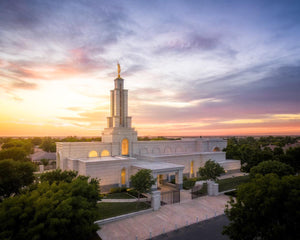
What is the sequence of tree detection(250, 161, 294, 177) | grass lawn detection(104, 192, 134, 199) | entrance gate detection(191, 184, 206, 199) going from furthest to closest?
tree detection(250, 161, 294, 177) → grass lawn detection(104, 192, 134, 199) → entrance gate detection(191, 184, 206, 199)

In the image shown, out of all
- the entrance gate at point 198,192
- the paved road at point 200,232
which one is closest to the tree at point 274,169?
the entrance gate at point 198,192

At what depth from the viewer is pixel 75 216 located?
12047mm

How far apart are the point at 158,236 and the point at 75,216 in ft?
26.6

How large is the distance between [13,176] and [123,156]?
18.6 meters

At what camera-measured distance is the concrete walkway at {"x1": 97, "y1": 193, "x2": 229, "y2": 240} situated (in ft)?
56.2

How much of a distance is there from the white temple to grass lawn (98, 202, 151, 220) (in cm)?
660

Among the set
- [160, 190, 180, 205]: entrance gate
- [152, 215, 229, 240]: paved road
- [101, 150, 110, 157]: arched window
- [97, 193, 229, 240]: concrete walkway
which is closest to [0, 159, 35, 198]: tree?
[101, 150, 110, 157]: arched window

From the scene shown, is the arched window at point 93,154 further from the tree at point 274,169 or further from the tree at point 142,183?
the tree at point 274,169

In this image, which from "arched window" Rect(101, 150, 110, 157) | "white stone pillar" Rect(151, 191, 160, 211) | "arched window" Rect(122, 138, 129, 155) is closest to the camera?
"white stone pillar" Rect(151, 191, 160, 211)

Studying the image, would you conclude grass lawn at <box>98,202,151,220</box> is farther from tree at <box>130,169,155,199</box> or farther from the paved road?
the paved road

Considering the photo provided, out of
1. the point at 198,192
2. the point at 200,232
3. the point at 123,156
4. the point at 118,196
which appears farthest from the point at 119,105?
the point at 200,232

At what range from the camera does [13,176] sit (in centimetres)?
2561

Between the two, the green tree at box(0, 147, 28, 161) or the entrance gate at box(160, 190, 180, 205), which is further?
the green tree at box(0, 147, 28, 161)

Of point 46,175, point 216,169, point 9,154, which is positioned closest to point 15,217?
point 46,175
